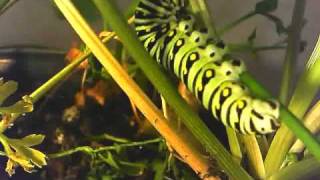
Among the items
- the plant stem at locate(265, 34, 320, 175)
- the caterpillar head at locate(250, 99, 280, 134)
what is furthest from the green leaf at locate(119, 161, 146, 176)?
the caterpillar head at locate(250, 99, 280, 134)

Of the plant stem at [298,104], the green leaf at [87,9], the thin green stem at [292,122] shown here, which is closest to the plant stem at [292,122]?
the thin green stem at [292,122]

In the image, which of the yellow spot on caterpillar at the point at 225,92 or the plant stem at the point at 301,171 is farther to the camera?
the plant stem at the point at 301,171

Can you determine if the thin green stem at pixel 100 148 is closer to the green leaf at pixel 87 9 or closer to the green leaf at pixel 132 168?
the green leaf at pixel 132 168

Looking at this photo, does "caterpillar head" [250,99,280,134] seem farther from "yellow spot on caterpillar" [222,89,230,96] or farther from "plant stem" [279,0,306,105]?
"plant stem" [279,0,306,105]

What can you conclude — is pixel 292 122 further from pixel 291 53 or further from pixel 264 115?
pixel 291 53

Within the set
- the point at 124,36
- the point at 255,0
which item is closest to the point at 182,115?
the point at 124,36

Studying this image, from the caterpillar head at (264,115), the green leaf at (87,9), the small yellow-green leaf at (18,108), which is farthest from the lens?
the green leaf at (87,9)
